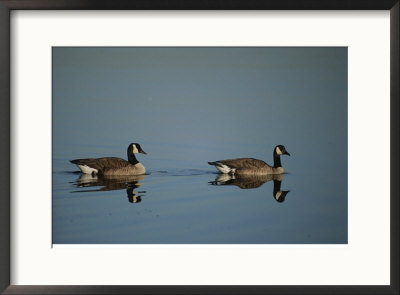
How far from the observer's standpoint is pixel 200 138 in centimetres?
498

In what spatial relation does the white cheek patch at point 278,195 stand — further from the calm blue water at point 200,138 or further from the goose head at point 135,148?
the goose head at point 135,148

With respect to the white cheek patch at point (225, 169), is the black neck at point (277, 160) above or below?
above

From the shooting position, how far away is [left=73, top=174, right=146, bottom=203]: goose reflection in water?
493 centimetres

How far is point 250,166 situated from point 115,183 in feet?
4.04

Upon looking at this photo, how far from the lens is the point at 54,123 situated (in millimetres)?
4902

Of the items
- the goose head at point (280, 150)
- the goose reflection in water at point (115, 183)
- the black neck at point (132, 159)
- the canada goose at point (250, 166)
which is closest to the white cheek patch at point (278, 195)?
the canada goose at point (250, 166)

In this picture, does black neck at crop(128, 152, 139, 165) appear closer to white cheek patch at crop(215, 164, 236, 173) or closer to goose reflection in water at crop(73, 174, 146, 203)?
goose reflection in water at crop(73, 174, 146, 203)

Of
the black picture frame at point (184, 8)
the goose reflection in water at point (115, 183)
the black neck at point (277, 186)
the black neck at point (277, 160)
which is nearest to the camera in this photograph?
the black picture frame at point (184, 8)

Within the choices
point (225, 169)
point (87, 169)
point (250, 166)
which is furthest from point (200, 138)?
point (87, 169)

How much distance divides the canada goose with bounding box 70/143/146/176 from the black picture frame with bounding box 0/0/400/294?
2.14 ft

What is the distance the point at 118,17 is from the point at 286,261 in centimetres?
247

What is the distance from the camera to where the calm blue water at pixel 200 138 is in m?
4.93

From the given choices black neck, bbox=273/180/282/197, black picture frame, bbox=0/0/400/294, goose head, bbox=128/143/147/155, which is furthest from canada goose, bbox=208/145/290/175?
black picture frame, bbox=0/0/400/294

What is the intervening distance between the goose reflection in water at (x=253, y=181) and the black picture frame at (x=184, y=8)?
0.84 meters
